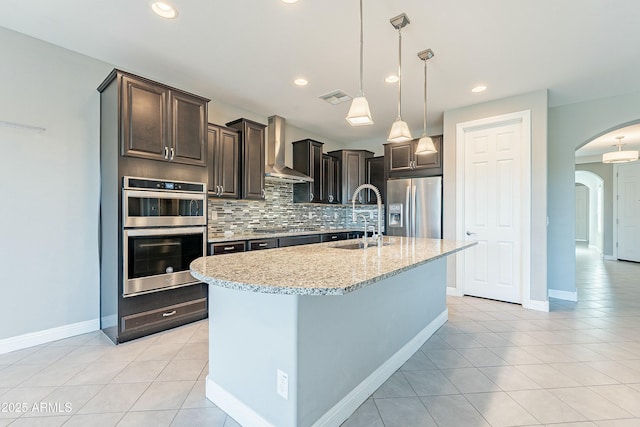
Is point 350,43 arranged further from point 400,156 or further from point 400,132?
point 400,156

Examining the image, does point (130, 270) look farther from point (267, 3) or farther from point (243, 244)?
point (267, 3)

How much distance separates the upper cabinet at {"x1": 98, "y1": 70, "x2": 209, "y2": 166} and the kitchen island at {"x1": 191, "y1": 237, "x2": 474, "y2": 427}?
61.3 inches

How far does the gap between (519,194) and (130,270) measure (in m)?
4.29

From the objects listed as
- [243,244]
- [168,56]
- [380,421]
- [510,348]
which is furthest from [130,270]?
[510,348]

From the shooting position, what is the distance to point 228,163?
3.54m

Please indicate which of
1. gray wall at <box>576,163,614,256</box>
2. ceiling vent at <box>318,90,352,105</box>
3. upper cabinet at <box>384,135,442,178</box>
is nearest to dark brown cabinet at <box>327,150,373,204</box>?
upper cabinet at <box>384,135,442,178</box>

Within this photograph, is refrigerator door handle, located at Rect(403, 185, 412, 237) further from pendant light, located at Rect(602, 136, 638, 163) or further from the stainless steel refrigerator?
pendant light, located at Rect(602, 136, 638, 163)

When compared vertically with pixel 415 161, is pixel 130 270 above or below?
below

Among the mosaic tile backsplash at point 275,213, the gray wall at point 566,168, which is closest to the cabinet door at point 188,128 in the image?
the mosaic tile backsplash at point 275,213

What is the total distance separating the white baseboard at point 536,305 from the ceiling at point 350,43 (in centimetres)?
250

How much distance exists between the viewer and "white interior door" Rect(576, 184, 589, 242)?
10828mm

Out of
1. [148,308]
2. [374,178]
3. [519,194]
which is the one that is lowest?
[148,308]

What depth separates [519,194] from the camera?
3537 mm

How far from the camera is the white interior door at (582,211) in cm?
1083
